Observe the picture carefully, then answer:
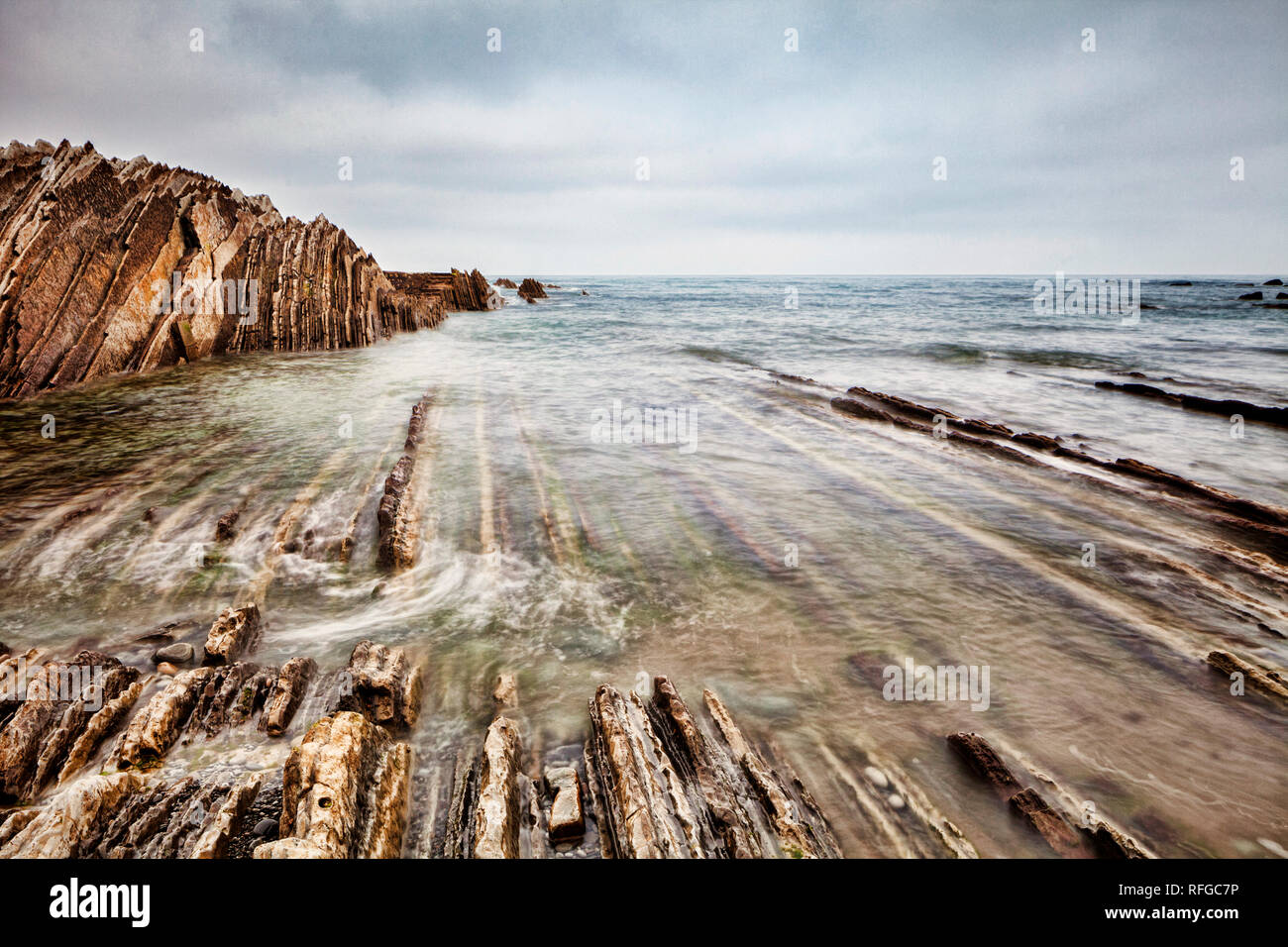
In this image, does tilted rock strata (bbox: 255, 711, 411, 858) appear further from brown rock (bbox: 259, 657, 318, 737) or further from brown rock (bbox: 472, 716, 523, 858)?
brown rock (bbox: 259, 657, 318, 737)

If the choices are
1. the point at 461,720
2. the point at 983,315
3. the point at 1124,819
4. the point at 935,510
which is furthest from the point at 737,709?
the point at 983,315

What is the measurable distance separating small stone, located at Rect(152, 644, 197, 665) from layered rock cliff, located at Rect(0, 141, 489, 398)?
614 inches

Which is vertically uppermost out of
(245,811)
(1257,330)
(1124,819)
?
(1257,330)

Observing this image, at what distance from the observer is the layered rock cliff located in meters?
15.5

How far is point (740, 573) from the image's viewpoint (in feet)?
21.9

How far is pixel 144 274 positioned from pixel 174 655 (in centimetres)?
1966

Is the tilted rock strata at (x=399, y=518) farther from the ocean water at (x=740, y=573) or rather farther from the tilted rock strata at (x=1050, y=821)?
the tilted rock strata at (x=1050, y=821)

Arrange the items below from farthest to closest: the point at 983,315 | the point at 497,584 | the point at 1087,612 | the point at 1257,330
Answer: the point at 983,315 < the point at 1257,330 < the point at 497,584 < the point at 1087,612

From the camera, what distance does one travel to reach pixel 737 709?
14.8 ft

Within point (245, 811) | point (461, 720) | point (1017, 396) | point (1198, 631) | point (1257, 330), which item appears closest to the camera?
point (245, 811)

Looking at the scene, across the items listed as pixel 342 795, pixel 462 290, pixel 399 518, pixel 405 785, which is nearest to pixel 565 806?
pixel 405 785

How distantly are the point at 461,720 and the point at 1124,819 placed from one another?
14.8ft

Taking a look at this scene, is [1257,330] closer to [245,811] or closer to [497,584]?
[497,584]

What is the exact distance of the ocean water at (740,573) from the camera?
415 centimetres
